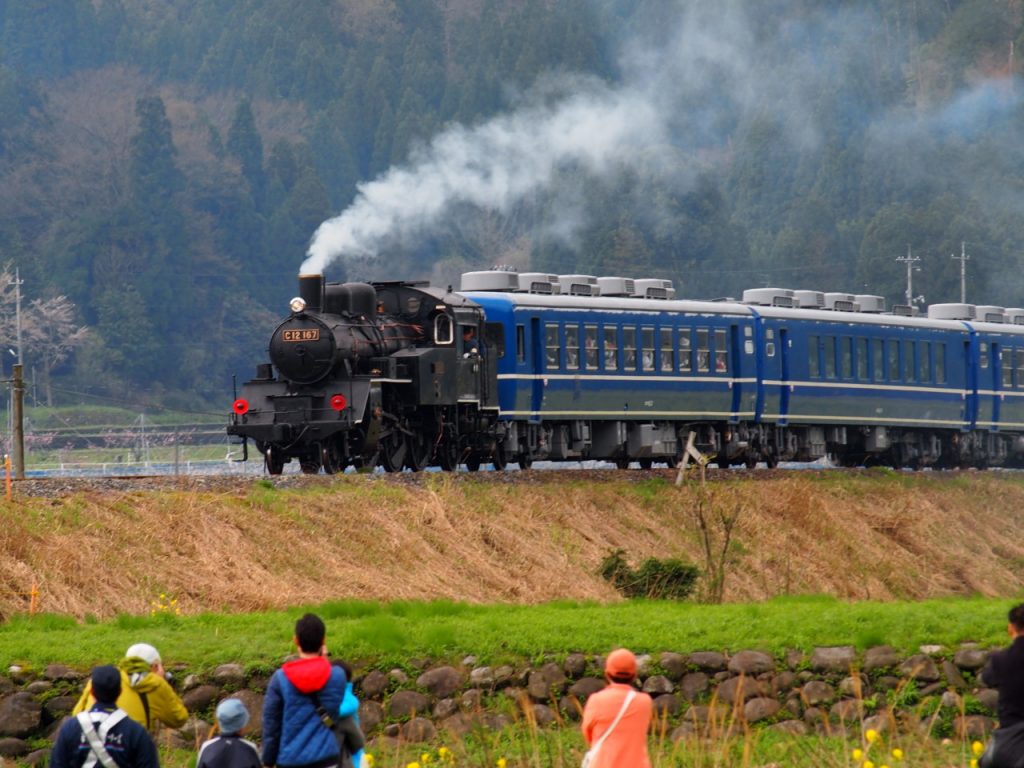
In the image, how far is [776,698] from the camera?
18.1 metres

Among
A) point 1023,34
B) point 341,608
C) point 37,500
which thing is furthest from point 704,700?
point 1023,34

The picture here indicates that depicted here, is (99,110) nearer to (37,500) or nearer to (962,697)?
(37,500)

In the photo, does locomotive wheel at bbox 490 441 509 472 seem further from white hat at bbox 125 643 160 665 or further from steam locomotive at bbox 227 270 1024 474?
white hat at bbox 125 643 160 665

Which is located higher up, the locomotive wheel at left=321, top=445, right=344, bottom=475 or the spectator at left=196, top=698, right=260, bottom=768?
the locomotive wheel at left=321, top=445, right=344, bottom=475

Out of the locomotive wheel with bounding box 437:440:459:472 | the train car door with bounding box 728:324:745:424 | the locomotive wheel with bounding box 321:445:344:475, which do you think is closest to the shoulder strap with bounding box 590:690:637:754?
the locomotive wheel with bounding box 321:445:344:475

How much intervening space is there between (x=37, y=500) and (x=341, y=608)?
5620 millimetres

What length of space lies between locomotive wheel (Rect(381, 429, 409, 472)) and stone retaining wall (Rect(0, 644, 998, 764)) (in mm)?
14409

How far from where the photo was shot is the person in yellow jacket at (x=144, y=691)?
13070 millimetres

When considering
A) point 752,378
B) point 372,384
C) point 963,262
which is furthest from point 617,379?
point 963,262

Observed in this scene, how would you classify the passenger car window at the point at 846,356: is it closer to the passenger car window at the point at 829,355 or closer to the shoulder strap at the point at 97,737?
the passenger car window at the point at 829,355

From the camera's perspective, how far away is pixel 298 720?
12758mm

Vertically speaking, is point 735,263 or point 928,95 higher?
point 928,95

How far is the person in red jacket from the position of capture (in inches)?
482

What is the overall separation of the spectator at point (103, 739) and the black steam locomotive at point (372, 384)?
1861cm
